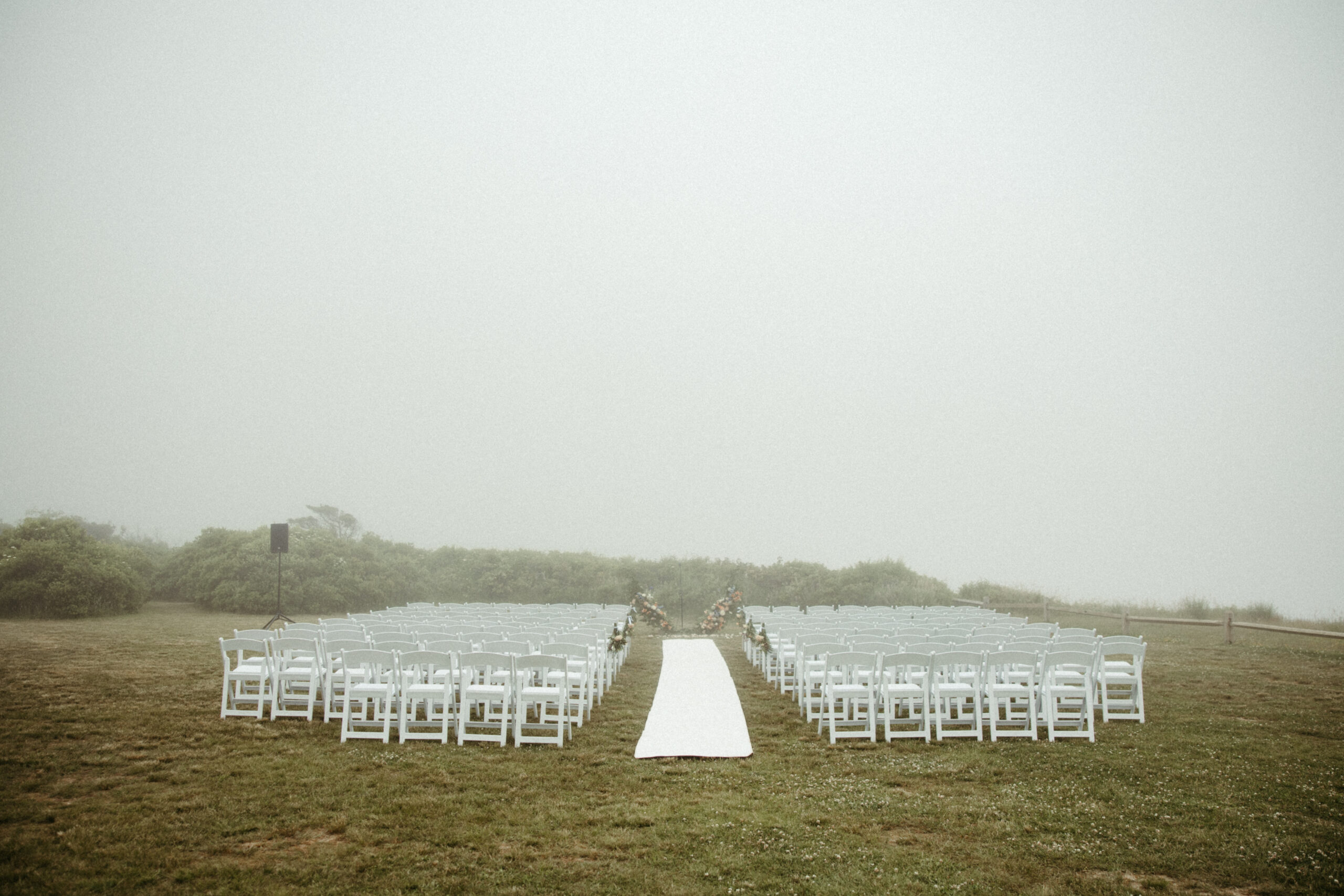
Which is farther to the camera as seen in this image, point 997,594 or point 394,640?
point 997,594

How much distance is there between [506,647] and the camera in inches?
359

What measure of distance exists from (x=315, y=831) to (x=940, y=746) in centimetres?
584

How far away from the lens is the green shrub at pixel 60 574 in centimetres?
2064

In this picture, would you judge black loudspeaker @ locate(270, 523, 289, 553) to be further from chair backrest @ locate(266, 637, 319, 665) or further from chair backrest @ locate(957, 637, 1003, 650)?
chair backrest @ locate(957, 637, 1003, 650)

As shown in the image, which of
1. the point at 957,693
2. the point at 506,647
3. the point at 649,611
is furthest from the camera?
the point at 649,611

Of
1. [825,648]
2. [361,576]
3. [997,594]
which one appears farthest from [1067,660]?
[361,576]

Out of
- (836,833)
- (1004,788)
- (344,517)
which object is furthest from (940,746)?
(344,517)

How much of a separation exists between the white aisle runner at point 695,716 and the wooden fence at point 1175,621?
11.3m

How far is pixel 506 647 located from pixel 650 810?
3953mm

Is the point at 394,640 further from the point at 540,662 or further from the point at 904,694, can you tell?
the point at 904,694

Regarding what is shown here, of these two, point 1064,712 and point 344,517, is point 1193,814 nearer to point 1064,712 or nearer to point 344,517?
point 1064,712

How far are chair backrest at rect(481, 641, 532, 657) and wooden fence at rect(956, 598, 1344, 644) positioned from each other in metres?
14.2

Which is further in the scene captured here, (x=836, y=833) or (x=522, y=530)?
(x=522, y=530)

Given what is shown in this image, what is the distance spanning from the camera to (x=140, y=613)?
74.7ft
